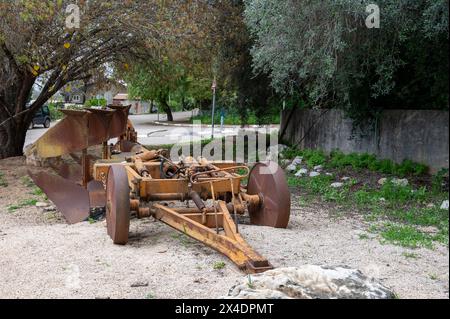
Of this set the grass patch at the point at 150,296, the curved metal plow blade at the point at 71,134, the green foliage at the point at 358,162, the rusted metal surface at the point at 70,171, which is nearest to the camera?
the grass patch at the point at 150,296

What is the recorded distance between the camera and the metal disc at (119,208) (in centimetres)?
620

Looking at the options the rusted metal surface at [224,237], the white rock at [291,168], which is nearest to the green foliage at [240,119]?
the white rock at [291,168]

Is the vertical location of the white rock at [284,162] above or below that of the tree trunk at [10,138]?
below

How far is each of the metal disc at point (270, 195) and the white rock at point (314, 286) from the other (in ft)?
10.2

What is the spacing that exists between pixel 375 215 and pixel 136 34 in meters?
6.09

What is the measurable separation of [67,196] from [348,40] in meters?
5.39

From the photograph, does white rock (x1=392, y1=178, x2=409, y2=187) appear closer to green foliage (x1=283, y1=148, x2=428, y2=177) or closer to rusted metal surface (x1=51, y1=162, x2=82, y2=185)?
green foliage (x1=283, y1=148, x2=428, y2=177)

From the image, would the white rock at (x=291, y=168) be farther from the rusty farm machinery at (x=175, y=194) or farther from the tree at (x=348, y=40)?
the rusty farm machinery at (x=175, y=194)

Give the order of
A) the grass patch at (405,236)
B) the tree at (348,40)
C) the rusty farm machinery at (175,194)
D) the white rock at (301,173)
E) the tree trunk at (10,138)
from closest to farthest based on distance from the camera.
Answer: the rusty farm machinery at (175,194) < the grass patch at (405,236) < the tree at (348,40) < the white rock at (301,173) < the tree trunk at (10,138)

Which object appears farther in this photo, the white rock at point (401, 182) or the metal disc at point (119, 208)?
the white rock at point (401, 182)

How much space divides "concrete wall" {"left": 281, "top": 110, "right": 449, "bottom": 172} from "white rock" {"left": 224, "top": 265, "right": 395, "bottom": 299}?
19.1ft

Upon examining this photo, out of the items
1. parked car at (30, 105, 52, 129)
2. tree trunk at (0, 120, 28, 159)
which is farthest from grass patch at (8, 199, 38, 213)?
parked car at (30, 105, 52, 129)

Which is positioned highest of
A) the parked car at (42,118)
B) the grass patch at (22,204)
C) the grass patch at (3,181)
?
the parked car at (42,118)

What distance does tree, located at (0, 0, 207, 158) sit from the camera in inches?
391
